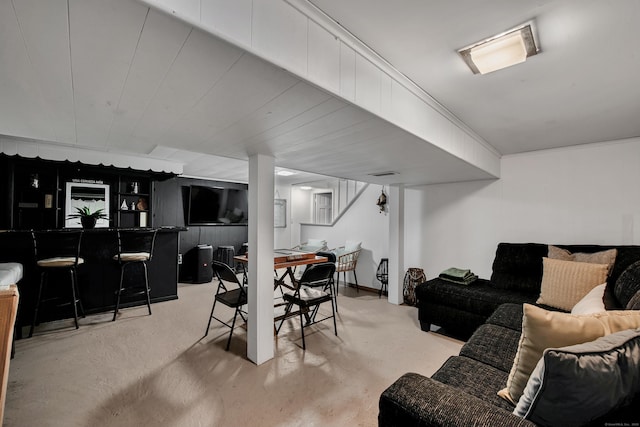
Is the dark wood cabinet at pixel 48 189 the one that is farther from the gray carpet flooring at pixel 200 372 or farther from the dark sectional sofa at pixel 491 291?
the dark sectional sofa at pixel 491 291

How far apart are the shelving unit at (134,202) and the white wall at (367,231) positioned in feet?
11.9

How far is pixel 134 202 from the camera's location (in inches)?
187

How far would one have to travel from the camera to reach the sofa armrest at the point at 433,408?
0.87 metres

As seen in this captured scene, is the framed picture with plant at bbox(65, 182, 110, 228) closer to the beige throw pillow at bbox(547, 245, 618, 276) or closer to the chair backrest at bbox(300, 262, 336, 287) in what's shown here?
the chair backrest at bbox(300, 262, 336, 287)

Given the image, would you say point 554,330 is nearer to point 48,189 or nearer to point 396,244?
point 396,244

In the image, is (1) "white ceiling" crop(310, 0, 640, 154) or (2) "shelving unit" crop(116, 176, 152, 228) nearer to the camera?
(1) "white ceiling" crop(310, 0, 640, 154)

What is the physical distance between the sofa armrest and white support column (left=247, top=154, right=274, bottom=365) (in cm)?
160

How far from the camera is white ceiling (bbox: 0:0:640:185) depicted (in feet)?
2.95

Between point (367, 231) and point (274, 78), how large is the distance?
4.27 metres

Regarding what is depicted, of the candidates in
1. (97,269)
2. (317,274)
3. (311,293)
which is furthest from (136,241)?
(317,274)

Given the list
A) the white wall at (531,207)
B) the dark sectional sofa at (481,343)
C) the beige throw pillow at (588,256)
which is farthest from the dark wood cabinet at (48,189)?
the beige throw pillow at (588,256)

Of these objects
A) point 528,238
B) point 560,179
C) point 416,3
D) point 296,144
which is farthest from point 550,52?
point 528,238

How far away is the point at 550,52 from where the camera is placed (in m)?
1.41

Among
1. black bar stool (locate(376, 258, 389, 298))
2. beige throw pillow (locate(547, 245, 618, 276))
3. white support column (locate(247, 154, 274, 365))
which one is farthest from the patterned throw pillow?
black bar stool (locate(376, 258, 389, 298))
